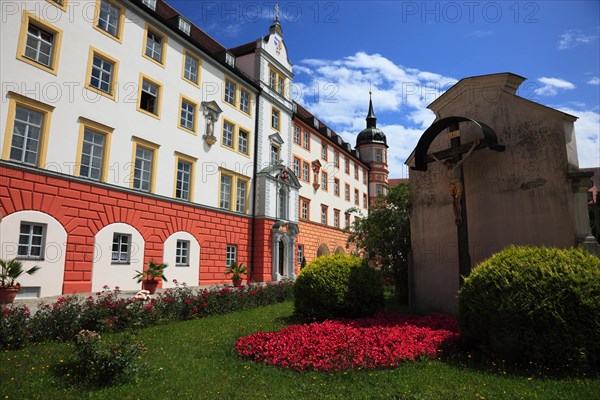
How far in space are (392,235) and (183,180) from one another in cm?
1141

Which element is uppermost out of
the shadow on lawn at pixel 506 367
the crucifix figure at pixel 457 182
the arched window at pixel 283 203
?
the arched window at pixel 283 203

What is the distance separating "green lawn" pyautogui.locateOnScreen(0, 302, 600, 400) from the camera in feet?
15.7

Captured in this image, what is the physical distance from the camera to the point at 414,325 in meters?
8.66

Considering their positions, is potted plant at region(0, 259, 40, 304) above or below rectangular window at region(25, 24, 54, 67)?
below

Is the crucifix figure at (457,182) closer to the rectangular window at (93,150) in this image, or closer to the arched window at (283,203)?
the rectangular window at (93,150)

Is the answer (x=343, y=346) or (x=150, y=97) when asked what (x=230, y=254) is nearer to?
(x=150, y=97)

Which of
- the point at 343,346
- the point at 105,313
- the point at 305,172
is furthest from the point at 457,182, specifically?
the point at 305,172

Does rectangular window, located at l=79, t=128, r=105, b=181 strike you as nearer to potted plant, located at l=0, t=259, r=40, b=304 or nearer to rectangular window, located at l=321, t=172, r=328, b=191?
potted plant, located at l=0, t=259, r=40, b=304

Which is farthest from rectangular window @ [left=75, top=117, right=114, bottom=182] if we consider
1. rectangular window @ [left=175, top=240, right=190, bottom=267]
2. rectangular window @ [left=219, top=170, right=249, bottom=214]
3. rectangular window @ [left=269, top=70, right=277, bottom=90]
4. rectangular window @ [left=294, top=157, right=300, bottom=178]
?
rectangular window @ [left=294, top=157, right=300, bottom=178]

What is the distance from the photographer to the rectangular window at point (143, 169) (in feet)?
59.6

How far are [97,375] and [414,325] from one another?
20.8 ft

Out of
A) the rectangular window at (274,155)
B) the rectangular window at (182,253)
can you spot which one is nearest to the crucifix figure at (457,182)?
the rectangular window at (182,253)

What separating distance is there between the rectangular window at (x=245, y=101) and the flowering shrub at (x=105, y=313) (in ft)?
50.6

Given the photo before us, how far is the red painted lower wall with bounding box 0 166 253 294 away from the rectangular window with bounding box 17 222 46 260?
25.3 inches
